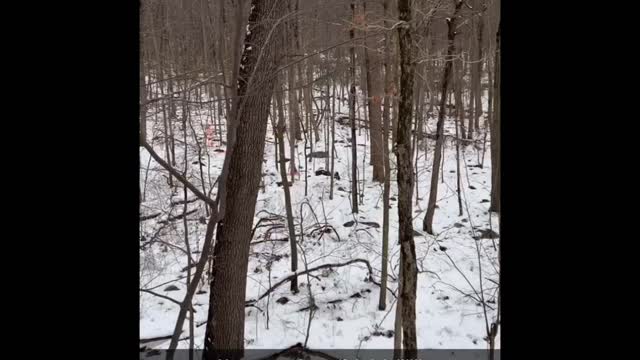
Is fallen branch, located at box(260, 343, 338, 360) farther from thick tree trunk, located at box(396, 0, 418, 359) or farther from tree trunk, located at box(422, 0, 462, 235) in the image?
tree trunk, located at box(422, 0, 462, 235)

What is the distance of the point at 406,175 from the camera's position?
13.6 feet

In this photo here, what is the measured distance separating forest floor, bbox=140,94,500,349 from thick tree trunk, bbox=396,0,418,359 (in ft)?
4.10

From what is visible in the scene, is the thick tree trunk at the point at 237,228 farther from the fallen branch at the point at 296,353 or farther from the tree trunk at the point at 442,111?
the tree trunk at the point at 442,111

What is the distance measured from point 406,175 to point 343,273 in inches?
201

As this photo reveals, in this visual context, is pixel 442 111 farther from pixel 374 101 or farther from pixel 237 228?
pixel 237 228

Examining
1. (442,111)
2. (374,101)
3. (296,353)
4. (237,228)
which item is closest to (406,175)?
(237,228)

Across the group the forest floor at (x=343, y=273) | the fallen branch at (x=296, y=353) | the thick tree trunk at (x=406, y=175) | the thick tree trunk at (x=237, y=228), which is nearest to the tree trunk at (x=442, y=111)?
the forest floor at (x=343, y=273)

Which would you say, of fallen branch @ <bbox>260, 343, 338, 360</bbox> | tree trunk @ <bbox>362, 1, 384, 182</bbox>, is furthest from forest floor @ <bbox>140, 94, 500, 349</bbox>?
tree trunk @ <bbox>362, 1, 384, 182</bbox>

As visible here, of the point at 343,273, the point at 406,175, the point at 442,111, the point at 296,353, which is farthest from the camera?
the point at 442,111

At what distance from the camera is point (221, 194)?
4.16 meters

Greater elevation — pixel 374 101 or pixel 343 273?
pixel 374 101
